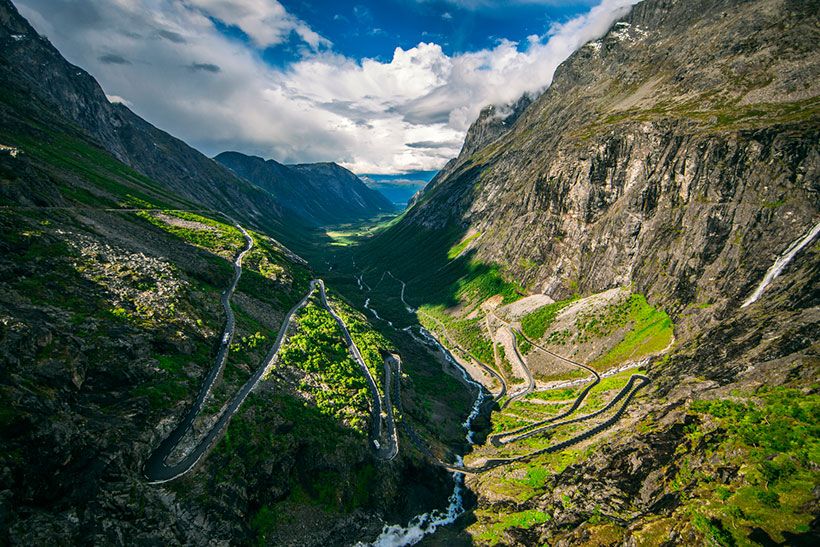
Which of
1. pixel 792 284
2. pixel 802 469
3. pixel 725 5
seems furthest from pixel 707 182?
pixel 725 5

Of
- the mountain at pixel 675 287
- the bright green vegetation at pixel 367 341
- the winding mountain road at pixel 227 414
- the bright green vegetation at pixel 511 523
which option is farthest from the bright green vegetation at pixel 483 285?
the bright green vegetation at pixel 511 523

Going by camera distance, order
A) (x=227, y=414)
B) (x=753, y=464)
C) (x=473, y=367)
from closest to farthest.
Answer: (x=753, y=464) → (x=227, y=414) → (x=473, y=367)

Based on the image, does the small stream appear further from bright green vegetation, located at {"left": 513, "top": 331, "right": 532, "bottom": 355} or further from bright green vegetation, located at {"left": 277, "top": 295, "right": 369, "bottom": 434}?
bright green vegetation, located at {"left": 513, "top": 331, "right": 532, "bottom": 355}

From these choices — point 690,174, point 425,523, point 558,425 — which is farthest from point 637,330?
point 425,523

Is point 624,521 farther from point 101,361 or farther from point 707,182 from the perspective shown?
point 707,182

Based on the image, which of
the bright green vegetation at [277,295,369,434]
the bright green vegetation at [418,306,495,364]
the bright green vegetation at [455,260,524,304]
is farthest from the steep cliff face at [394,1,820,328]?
the bright green vegetation at [277,295,369,434]

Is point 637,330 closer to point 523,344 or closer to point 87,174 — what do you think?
point 523,344
